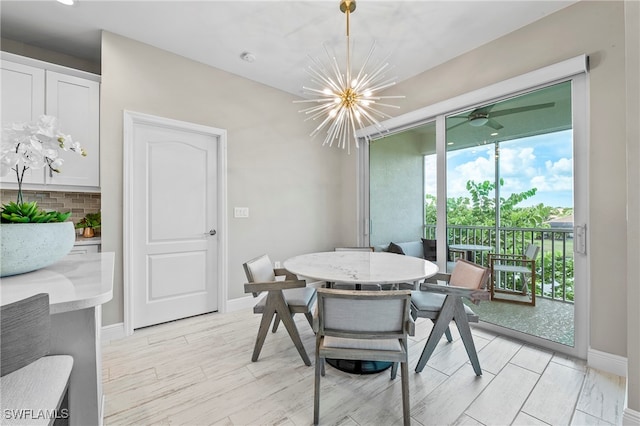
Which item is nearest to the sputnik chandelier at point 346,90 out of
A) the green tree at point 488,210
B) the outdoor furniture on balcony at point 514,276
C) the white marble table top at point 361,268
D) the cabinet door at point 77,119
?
the white marble table top at point 361,268

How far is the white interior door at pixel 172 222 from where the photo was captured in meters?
2.69

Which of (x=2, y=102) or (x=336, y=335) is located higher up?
(x=2, y=102)

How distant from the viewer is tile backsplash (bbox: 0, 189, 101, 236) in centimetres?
245

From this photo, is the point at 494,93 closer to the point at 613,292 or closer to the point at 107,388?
the point at 613,292

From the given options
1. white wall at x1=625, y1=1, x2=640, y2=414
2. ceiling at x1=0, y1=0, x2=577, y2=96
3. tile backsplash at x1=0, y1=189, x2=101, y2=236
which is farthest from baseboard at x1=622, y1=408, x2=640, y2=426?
tile backsplash at x1=0, y1=189, x2=101, y2=236

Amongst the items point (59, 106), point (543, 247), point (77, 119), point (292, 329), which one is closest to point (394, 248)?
point (543, 247)

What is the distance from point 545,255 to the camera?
2488mm

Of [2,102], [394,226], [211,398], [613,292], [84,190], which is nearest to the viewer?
[211,398]

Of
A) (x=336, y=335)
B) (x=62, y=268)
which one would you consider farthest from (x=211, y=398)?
(x=62, y=268)

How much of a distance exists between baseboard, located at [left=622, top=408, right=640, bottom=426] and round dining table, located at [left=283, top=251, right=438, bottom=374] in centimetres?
114

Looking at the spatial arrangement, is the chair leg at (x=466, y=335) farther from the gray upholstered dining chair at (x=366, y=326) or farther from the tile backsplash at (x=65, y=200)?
the tile backsplash at (x=65, y=200)

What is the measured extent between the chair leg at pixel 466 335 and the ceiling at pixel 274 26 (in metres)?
2.36

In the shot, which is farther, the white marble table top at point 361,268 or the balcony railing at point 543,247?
the balcony railing at point 543,247

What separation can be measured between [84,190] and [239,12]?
7.02 ft
